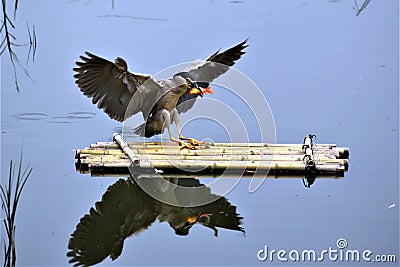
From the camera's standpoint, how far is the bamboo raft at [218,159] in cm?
419

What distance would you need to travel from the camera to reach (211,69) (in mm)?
4570

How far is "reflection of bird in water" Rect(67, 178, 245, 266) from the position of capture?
11.5ft

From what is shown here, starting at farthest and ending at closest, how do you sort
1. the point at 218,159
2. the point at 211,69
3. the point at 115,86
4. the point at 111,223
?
the point at 211,69 → the point at 115,86 → the point at 218,159 → the point at 111,223

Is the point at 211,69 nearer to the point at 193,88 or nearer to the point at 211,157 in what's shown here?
the point at 193,88

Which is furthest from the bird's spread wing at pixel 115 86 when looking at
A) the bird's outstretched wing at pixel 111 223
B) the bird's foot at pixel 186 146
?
the bird's outstretched wing at pixel 111 223

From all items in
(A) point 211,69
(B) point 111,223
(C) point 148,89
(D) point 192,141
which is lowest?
(B) point 111,223

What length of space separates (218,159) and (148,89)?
0.49m

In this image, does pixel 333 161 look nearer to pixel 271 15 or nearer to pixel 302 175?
pixel 302 175

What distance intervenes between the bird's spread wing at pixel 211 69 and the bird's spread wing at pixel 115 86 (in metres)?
0.21

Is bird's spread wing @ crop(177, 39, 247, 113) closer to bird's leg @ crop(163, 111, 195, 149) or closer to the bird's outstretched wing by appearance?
bird's leg @ crop(163, 111, 195, 149)

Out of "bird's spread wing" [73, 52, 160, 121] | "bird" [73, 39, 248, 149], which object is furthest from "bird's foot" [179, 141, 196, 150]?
"bird's spread wing" [73, 52, 160, 121]

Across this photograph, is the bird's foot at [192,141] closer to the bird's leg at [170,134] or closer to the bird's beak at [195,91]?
the bird's leg at [170,134]

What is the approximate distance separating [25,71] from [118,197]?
1.79 meters

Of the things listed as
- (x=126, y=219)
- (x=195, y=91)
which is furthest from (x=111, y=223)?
(x=195, y=91)
